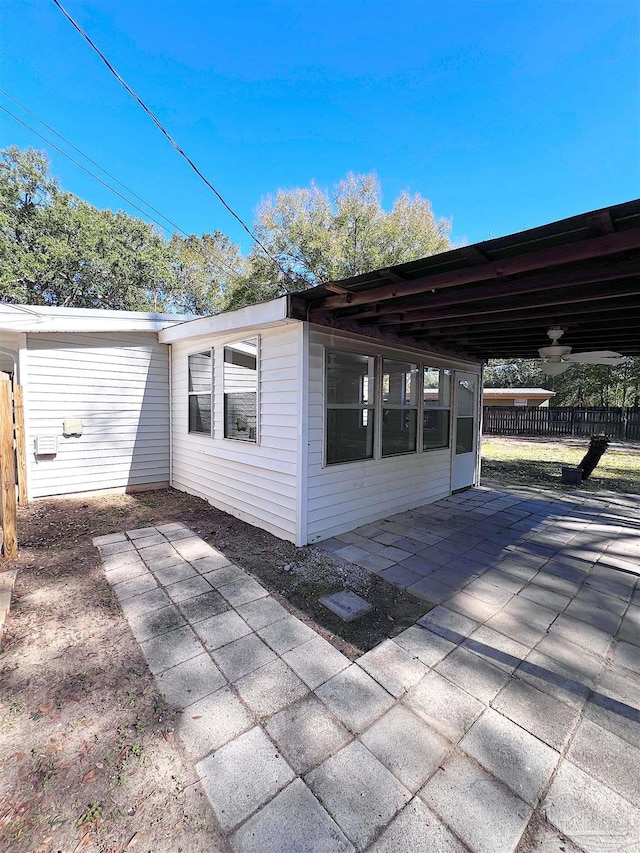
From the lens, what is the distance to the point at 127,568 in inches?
122

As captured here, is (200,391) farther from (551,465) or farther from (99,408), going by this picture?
(551,465)

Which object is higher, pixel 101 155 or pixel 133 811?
pixel 101 155

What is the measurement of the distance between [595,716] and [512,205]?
11218 millimetres

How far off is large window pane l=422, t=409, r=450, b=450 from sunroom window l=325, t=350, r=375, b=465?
1.29 metres

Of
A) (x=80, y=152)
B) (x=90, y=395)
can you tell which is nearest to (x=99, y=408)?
(x=90, y=395)

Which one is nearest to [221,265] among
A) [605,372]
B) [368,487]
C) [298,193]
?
[298,193]

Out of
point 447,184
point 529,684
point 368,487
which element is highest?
point 447,184

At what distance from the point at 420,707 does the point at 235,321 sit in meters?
3.72

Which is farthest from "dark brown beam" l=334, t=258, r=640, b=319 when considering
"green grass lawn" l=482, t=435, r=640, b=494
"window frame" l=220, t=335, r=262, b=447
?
"green grass lawn" l=482, t=435, r=640, b=494

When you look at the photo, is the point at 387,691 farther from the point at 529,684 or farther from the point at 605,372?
the point at 605,372

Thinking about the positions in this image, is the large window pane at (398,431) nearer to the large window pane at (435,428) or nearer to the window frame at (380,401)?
the window frame at (380,401)

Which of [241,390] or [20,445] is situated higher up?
[241,390]

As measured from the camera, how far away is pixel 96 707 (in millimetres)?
1686

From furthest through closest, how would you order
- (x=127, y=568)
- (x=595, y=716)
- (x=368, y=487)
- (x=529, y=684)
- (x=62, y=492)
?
Answer: (x=62, y=492)
(x=368, y=487)
(x=127, y=568)
(x=529, y=684)
(x=595, y=716)
